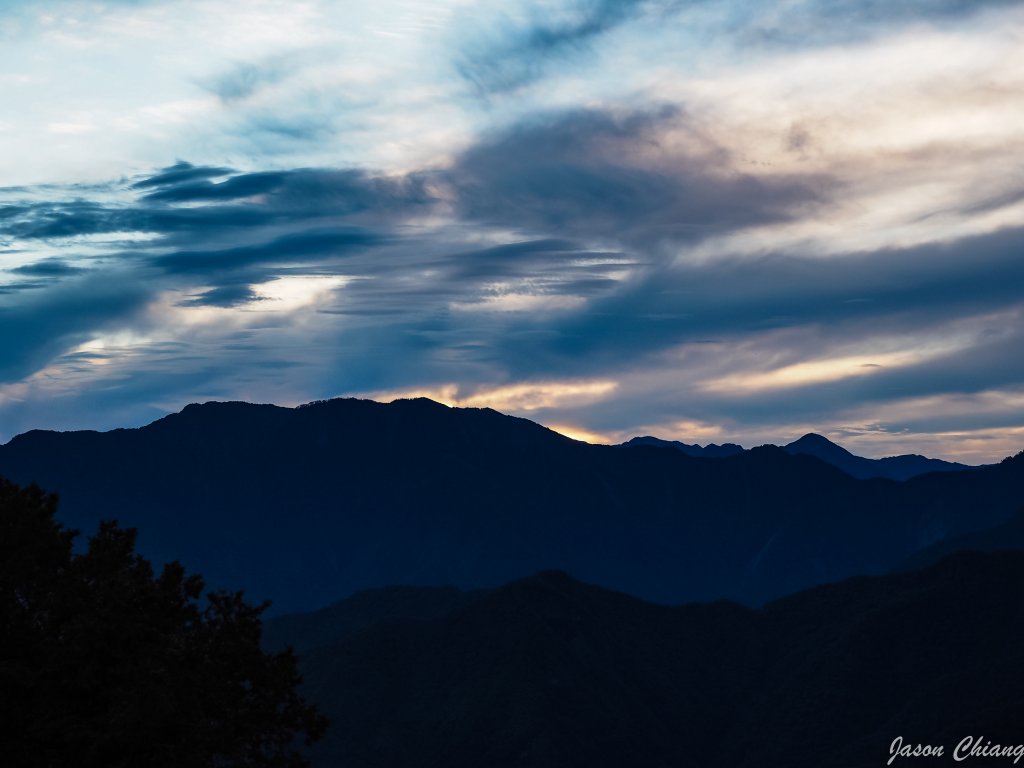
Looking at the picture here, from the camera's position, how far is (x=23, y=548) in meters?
38.0

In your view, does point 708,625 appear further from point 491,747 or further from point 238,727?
point 238,727

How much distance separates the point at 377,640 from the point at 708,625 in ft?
171

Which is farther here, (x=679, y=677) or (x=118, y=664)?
(x=679, y=677)

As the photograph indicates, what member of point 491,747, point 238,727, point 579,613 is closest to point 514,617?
point 579,613
